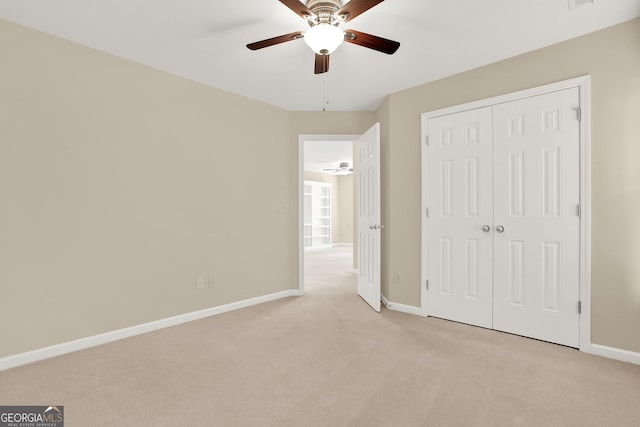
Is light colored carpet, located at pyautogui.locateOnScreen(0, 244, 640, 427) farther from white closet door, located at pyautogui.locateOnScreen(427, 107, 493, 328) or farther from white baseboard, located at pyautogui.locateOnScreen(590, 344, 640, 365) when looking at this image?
white closet door, located at pyautogui.locateOnScreen(427, 107, 493, 328)

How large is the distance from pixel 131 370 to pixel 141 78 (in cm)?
252

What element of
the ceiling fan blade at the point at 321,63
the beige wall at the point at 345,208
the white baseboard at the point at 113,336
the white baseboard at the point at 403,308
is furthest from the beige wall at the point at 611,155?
the beige wall at the point at 345,208

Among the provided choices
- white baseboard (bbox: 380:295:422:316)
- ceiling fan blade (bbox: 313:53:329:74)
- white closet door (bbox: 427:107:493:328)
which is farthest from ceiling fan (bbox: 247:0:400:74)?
white baseboard (bbox: 380:295:422:316)

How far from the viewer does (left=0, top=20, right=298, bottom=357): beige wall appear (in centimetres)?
231

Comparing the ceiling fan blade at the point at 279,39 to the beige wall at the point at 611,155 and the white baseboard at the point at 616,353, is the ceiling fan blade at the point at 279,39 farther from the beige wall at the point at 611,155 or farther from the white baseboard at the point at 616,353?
the white baseboard at the point at 616,353

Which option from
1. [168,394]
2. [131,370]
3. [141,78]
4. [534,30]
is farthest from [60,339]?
[534,30]

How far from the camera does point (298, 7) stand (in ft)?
5.88

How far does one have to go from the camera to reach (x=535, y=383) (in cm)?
→ 199

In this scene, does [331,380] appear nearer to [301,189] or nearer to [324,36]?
[324,36]

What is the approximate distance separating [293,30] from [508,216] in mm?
2467

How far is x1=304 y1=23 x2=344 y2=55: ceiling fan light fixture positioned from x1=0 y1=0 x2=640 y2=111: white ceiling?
15.0 inches

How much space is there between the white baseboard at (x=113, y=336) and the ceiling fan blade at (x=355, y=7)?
10.00ft

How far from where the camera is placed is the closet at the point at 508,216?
256 cm

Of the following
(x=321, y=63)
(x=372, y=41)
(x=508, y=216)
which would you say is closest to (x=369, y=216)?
(x=508, y=216)
